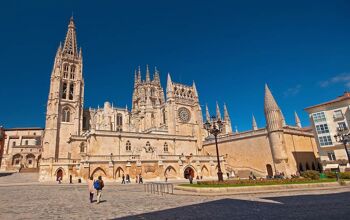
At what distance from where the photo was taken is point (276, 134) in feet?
111

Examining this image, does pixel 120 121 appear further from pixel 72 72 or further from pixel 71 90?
pixel 72 72

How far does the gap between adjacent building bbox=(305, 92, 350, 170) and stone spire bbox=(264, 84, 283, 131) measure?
183 inches

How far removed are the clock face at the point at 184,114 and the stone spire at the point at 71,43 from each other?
3082 centimetres

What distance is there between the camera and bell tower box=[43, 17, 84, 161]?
4466cm

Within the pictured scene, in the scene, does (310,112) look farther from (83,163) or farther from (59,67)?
(59,67)

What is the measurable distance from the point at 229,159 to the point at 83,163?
25.8 meters

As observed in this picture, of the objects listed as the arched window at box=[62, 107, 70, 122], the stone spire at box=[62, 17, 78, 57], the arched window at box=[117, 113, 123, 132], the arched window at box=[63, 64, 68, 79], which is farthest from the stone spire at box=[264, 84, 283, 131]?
the stone spire at box=[62, 17, 78, 57]

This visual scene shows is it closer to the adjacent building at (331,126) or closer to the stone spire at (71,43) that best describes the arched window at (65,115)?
the stone spire at (71,43)

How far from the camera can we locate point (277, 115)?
34.8 m

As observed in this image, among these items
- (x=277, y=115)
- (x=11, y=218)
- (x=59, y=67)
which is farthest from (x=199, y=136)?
(x=11, y=218)

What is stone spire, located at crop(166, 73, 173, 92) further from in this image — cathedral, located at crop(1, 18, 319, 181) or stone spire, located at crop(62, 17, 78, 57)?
stone spire, located at crop(62, 17, 78, 57)

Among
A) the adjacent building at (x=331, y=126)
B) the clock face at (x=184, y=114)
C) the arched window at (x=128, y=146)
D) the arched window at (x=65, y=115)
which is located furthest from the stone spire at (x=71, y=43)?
the adjacent building at (x=331, y=126)

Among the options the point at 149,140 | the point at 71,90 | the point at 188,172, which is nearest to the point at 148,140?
the point at 149,140

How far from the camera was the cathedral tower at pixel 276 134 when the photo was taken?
32781 millimetres
